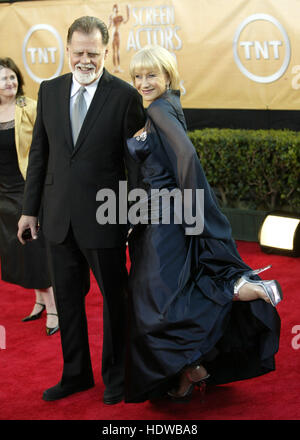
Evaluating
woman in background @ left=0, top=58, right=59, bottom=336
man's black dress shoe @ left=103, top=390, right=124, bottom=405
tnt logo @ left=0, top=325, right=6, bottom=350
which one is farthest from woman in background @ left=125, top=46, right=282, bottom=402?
woman in background @ left=0, top=58, right=59, bottom=336

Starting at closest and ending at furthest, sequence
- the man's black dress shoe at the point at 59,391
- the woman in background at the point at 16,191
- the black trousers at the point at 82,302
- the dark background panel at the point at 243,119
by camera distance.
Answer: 1. the black trousers at the point at 82,302
2. the man's black dress shoe at the point at 59,391
3. the woman in background at the point at 16,191
4. the dark background panel at the point at 243,119

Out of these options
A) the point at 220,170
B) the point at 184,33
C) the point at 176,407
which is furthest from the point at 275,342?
the point at 184,33

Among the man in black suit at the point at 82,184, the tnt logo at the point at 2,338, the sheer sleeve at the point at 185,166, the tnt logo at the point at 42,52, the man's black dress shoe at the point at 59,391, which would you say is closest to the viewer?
the sheer sleeve at the point at 185,166

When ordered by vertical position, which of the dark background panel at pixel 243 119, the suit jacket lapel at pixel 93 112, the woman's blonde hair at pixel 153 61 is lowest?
the dark background panel at pixel 243 119

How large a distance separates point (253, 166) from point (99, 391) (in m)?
3.83

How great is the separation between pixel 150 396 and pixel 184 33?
16.6 feet

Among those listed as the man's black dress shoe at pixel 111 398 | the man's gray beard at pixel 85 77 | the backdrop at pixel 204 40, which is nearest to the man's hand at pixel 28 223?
the man's gray beard at pixel 85 77

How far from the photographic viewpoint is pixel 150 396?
11.7ft

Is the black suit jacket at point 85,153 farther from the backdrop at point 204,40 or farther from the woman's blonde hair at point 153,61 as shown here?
the backdrop at point 204,40

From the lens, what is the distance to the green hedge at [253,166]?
6965 millimetres

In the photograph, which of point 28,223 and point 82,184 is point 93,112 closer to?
point 82,184

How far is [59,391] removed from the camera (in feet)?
12.6

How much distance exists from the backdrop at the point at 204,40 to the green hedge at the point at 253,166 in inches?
16.1
